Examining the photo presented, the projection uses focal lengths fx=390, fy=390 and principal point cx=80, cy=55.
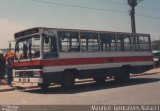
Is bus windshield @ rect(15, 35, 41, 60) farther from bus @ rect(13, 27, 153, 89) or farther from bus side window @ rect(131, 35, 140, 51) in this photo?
bus side window @ rect(131, 35, 140, 51)

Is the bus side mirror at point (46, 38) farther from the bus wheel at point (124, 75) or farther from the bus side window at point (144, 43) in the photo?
the bus side window at point (144, 43)

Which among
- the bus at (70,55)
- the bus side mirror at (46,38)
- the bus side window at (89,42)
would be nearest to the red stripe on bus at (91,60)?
the bus at (70,55)

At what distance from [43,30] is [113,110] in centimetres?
708

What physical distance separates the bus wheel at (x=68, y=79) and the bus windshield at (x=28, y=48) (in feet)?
5.97

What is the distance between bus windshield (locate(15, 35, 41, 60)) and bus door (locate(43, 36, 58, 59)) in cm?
32

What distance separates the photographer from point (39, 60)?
56.8 ft

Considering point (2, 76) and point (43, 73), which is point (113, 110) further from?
point (2, 76)

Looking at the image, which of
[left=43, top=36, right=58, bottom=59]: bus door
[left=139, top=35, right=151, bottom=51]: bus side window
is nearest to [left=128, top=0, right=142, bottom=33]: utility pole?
[left=139, top=35, right=151, bottom=51]: bus side window

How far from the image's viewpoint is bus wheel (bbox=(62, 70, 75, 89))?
18.5m

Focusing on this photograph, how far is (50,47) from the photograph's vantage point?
58.6ft

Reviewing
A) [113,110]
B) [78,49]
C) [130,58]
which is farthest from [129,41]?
[113,110]

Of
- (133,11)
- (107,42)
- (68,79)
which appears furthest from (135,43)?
(133,11)

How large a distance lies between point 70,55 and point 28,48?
203 centimetres

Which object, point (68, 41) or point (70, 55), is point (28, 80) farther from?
point (68, 41)
